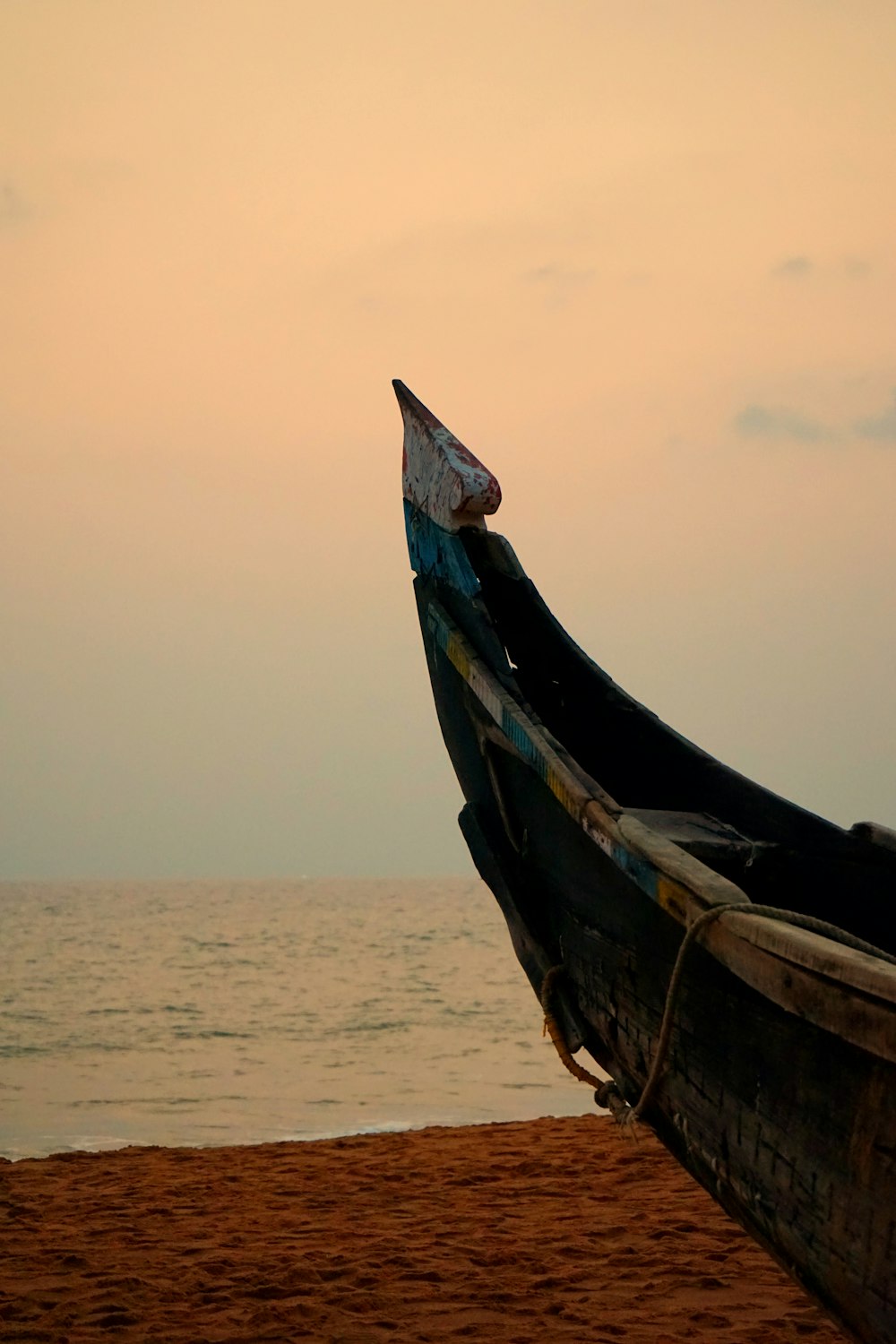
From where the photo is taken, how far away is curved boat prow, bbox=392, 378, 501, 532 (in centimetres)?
318

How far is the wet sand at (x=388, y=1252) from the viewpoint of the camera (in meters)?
4.07

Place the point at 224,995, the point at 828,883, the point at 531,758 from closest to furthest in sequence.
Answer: the point at 531,758 < the point at 828,883 < the point at 224,995

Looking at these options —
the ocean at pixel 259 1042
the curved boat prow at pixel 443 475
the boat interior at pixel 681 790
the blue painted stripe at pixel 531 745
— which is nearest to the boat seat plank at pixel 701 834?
the boat interior at pixel 681 790

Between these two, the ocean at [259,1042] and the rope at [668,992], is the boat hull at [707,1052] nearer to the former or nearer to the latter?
the rope at [668,992]

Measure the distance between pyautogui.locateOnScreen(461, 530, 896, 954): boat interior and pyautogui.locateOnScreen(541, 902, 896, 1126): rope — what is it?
55 cm

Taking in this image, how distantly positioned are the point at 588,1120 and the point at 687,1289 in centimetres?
374

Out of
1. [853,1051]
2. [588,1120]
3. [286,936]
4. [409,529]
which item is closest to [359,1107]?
[588,1120]

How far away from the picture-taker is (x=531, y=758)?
2756 millimetres

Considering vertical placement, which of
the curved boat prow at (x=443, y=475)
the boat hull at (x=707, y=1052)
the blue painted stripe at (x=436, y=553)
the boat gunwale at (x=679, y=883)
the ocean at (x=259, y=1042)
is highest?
the curved boat prow at (x=443, y=475)

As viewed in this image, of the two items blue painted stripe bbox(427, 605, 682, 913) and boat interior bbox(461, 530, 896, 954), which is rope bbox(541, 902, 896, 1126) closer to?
blue painted stripe bbox(427, 605, 682, 913)

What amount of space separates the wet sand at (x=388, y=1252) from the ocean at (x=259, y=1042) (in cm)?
223

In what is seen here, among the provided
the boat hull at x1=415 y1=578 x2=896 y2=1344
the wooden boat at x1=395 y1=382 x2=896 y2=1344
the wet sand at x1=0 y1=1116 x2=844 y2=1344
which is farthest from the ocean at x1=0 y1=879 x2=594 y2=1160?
the boat hull at x1=415 y1=578 x2=896 y2=1344

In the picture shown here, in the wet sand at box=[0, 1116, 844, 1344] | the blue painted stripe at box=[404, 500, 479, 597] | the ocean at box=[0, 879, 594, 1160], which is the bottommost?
the ocean at box=[0, 879, 594, 1160]

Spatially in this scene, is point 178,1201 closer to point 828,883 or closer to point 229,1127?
point 229,1127
